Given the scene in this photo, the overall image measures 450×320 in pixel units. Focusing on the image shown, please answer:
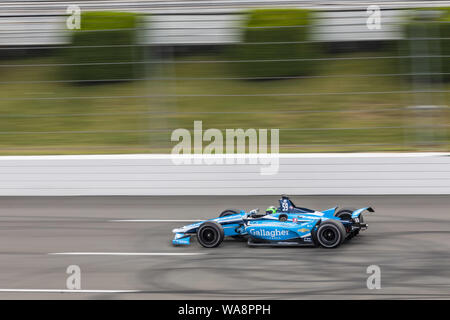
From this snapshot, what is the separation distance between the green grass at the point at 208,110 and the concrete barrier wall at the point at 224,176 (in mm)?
425

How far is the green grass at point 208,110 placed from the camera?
10875 millimetres

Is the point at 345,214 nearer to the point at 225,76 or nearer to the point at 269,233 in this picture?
the point at 269,233

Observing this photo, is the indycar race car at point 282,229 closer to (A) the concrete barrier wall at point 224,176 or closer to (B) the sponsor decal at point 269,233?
(B) the sponsor decal at point 269,233

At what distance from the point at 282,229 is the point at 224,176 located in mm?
3429

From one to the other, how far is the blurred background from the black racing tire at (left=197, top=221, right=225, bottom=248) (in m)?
3.39

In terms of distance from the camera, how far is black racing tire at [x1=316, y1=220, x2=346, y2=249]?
701cm

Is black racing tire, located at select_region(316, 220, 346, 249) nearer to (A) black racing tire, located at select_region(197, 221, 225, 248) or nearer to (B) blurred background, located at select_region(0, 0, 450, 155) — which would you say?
(A) black racing tire, located at select_region(197, 221, 225, 248)

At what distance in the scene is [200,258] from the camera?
6.99 metres

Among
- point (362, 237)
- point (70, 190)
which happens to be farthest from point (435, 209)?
point (70, 190)

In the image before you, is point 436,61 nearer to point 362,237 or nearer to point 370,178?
point 370,178

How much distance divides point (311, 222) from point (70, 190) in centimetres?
483

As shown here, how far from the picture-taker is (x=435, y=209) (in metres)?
9.21

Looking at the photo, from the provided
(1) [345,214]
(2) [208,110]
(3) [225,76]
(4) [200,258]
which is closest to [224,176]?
(2) [208,110]

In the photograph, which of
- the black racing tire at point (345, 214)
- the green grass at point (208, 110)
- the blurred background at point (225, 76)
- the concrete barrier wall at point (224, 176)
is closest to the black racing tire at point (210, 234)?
the black racing tire at point (345, 214)
